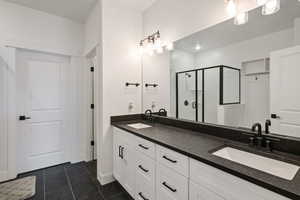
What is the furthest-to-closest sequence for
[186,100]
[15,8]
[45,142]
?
1. [45,142]
2. [15,8]
3. [186,100]

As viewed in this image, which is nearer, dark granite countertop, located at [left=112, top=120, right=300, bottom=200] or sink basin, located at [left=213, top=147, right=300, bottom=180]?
dark granite countertop, located at [left=112, top=120, right=300, bottom=200]

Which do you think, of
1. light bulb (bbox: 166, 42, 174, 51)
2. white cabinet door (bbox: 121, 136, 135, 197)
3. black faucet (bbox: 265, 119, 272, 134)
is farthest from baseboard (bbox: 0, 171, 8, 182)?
black faucet (bbox: 265, 119, 272, 134)

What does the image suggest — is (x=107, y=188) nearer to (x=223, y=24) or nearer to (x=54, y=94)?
(x=54, y=94)

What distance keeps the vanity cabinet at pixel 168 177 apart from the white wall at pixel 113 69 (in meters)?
0.22

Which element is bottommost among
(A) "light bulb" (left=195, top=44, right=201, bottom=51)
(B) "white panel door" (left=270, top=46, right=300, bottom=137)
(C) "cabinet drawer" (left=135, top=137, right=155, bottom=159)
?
(C) "cabinet drawer" (left=135, top=137, right=155, bottom=159)

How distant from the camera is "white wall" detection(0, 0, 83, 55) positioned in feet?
7.49

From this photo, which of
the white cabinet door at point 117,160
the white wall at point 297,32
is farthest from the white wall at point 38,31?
the white wall at point 297,32

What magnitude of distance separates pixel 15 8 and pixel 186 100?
2943mm

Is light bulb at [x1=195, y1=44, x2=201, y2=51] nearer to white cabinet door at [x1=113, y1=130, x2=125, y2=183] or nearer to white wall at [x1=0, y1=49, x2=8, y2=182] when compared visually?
white cabinet door at [x1=113, y1=130, x2=125, y2=183]

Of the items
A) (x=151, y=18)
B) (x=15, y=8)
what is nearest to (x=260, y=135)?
(x=151, y=18)

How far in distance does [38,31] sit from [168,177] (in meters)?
2.97

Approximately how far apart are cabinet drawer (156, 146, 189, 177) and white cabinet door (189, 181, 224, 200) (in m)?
0.09

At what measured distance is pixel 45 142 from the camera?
8.71ft

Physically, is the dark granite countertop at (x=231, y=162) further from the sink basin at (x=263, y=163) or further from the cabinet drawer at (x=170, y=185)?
the cabinet drawer at (x=170, y=185)
